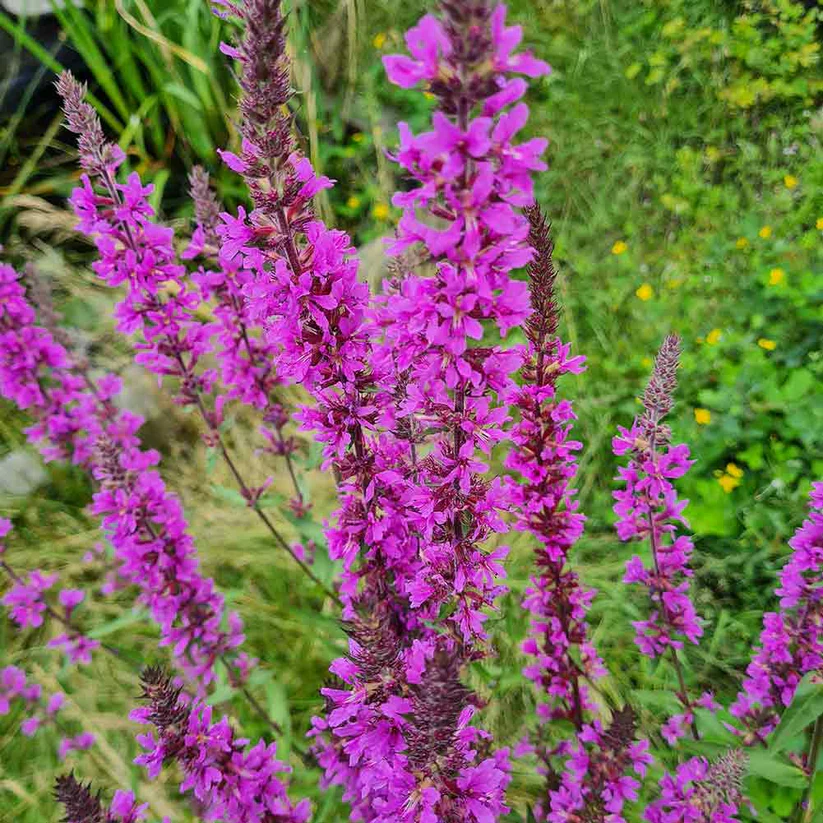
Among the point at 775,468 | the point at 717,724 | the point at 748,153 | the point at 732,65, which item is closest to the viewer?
the point at 717,724

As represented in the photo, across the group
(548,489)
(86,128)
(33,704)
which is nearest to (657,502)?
(548,489)

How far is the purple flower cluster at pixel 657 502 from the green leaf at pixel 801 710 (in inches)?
19.8

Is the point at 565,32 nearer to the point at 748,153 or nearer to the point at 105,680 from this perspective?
the point at 748,153

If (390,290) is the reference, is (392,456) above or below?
below

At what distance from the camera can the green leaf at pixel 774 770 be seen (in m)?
2.17

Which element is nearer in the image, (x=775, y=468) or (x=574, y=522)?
(x=574, y=522)

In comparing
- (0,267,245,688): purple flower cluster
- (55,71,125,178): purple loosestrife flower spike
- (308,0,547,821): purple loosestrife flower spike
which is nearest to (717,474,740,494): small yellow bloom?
(308,0,547,821): purple loosestrife flower spike

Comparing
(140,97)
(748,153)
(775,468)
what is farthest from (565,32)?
A: (775,468)

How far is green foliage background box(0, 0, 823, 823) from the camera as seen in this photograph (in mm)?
3756

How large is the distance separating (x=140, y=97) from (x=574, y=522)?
6063 millimetres

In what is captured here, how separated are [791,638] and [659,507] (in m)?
0.65

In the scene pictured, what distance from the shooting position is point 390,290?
2.07m

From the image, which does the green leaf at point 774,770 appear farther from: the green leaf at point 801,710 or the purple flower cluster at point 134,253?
the purple flower cluster at point 134,253

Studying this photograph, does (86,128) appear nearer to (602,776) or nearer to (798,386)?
(602,776)
